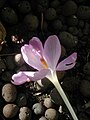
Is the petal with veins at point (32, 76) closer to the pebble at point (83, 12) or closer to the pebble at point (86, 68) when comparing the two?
the pebble at point (86, 68)

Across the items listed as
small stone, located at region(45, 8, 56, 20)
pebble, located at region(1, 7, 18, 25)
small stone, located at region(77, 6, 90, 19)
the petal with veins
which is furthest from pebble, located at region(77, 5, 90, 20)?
the petal with veins

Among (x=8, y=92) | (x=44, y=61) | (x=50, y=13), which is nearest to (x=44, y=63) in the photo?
(x=44, y=61)

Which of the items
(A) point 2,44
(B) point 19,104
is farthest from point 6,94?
(A) point 2,44

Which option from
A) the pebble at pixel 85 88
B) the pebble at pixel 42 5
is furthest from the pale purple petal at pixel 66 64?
the pebble at pixel 42 5

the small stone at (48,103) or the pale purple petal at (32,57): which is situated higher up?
the pale purple petal at (32,57)

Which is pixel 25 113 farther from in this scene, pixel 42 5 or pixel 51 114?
pixel 42 5

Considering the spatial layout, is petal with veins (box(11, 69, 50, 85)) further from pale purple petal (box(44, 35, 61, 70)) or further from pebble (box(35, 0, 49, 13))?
pebble (box(35, 0, 49, 13))
